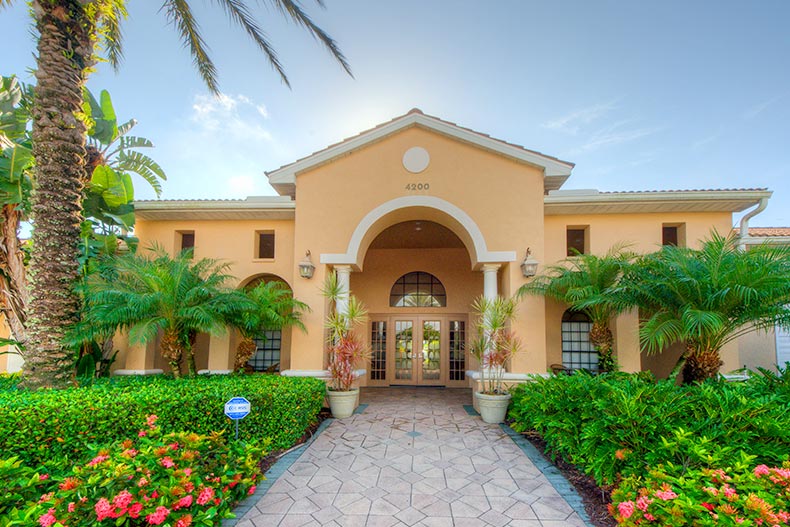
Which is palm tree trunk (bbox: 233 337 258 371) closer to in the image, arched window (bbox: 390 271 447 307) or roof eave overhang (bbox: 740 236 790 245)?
arched window (bbox: 390 271 447 307)

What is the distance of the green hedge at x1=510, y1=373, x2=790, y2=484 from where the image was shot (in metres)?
3.86

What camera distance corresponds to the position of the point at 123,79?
871 centimetres

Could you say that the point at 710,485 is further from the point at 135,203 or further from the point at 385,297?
the point at 135,203

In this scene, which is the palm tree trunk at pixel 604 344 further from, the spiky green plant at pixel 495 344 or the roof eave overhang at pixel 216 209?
the roof eave overhang at pixel 216 209

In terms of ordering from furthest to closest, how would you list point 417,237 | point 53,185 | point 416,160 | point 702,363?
point 417,237 → point 416,160 → point 702,363 → point 53,185

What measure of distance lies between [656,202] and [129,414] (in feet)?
36.8

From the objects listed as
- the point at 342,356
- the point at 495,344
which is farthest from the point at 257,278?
the point at 495,344

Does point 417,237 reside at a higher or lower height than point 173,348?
higher

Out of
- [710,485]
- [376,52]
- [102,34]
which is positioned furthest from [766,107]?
[102,34]

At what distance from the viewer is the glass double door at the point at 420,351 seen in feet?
41.5

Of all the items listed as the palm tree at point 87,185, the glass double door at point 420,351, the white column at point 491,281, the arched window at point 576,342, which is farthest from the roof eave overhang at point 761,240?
the palm tree at point 87,185

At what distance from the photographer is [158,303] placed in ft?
24.4

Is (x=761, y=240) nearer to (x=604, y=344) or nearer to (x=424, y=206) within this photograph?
(x=604, y=344)

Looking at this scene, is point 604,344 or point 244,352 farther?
point 244,352
